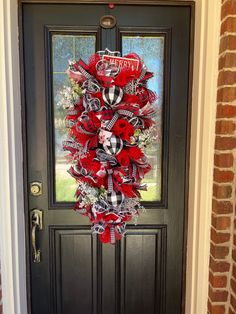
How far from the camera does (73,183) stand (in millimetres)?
1651

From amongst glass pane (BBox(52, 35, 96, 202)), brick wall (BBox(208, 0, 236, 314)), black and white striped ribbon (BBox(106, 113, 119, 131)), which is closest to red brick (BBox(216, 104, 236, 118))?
brick wall (BBox(208, 0, 236, 314))

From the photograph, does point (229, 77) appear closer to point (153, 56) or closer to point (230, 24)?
point (230, 24)

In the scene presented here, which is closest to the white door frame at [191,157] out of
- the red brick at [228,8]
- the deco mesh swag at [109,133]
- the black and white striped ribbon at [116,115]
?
the red brick at [228,8]

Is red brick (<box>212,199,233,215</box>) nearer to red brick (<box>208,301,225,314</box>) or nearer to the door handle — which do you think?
red brick (<box>208,301,225,314</box>)

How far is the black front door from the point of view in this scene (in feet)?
5.11

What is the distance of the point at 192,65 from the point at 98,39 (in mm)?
536

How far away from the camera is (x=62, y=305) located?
1720mm

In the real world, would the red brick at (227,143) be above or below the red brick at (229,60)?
below

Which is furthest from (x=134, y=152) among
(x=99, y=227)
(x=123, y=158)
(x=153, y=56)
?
(x=153, y=56)

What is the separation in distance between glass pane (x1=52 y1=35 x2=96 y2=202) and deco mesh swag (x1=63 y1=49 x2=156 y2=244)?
24cm

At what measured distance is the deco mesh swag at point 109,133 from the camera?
1.26 m

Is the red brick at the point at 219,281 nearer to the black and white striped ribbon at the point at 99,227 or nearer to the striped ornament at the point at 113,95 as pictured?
the black and white striped ribbon at the point at 99,227

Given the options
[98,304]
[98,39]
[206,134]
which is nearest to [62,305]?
[98,304]

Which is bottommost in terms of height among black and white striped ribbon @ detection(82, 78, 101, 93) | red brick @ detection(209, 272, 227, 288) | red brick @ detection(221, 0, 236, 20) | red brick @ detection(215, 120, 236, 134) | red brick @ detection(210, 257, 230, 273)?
red brick @ detection(209, 272, 227, 288)
